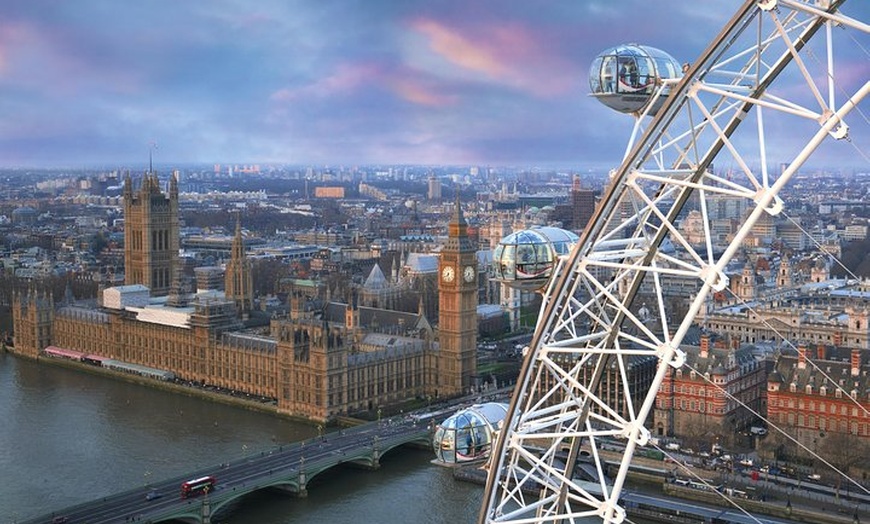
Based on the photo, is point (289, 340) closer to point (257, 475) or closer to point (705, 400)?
point (257, 475)

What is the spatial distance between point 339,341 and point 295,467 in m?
6.41

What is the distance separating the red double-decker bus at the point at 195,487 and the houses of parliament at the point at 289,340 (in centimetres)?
692

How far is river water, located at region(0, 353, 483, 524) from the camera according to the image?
19.3 metres

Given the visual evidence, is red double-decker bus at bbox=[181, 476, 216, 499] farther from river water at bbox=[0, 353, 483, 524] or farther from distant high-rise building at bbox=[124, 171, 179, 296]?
distant high-rise building at bbox=[124, 171, 179, 296]

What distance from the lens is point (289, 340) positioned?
27438 mm

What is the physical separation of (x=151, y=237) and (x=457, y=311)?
641 inches

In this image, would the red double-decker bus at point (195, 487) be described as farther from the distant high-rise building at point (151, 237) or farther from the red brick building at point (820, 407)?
the distant high-rise building at point (151, 237)

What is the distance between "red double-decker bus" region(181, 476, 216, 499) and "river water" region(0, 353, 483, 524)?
564 millimetres

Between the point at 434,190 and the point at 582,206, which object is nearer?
the point at 582,206

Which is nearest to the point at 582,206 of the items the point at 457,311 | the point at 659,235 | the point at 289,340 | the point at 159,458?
the point at 457,311

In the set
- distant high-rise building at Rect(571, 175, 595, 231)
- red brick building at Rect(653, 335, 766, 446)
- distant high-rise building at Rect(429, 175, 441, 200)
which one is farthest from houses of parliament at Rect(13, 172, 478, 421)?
distant high-rise building at Rect(429, 175, 441, 200)

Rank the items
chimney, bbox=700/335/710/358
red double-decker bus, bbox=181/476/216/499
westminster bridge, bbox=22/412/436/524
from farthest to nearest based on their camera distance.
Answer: chimney, bbox=700/335/710/358, red double-decker bus, bbox=181/476/216/499, westminster bridge, bbox=22/412/436/524

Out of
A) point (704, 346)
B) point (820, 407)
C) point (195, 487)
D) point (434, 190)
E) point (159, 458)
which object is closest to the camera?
point (195, 487)

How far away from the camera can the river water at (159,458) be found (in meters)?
19.3
